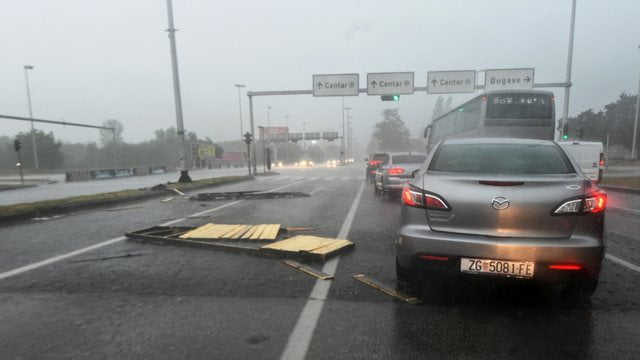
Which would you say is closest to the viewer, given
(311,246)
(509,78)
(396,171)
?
(311,246)

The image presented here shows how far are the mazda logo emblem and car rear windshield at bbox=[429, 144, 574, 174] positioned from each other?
0.54 m

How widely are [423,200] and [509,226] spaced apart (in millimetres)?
743

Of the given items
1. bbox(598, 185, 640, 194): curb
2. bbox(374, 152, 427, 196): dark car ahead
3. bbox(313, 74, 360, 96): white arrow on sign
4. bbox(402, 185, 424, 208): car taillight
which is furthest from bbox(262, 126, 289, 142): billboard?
bbox(402, 185, 424, 208): car taillight

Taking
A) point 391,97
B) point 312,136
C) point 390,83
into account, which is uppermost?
point 390,83

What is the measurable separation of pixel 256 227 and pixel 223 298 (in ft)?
11.2

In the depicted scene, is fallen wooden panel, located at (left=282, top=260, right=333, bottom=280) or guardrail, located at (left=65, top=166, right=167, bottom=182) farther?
guardrail, located at (left=65, top=166, right=167, bottom=182)

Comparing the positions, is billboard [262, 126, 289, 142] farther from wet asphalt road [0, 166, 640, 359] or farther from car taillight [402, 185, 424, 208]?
car taillight [402, 185, 424, 208]

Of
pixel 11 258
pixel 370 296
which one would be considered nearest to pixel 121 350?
pixel 370 296

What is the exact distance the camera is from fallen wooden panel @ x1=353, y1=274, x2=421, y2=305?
3.56 meters

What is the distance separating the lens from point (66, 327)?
311cm

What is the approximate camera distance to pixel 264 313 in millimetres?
3355

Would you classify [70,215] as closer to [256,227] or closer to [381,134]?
[256,227]

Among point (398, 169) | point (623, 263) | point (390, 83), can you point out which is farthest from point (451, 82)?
point (623, 263)

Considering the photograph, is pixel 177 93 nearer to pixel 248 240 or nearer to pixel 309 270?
pixel 248 240
